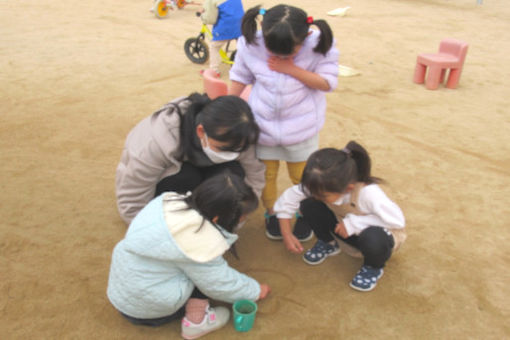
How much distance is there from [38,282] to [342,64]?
3799mm

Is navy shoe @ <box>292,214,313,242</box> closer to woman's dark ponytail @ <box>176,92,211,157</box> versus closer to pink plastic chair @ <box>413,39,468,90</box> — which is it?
woman's dark ponytail @ <box>176,92,211,157</box>

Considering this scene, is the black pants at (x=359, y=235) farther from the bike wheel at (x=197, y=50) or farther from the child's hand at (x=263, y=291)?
the bike wheel at (x=197, y=50)

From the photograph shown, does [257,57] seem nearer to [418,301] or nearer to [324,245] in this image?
[324,245]

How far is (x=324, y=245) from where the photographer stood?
2.06 m

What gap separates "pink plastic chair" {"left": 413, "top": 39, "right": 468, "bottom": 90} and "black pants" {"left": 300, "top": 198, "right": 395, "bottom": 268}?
8.92 ft

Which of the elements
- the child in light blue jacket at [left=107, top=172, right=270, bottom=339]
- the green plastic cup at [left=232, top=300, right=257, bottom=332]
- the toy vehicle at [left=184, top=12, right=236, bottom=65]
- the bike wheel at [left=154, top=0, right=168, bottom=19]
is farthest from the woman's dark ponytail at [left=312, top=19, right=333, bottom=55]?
the bike wheel at [left=154, top=0, right=168, bottom=19]

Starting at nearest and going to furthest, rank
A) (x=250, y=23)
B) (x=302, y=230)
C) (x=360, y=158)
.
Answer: (x=360, y=158) → (x=250, y=23) → (x=302, y=230)

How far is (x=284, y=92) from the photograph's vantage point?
6.24ft

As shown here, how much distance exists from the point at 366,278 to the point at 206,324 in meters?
0.69

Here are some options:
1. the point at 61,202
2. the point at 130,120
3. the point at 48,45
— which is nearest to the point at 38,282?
the point at 61,202

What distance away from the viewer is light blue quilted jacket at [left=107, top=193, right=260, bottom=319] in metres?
1.42

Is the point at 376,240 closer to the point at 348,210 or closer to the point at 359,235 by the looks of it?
the point at 359,235

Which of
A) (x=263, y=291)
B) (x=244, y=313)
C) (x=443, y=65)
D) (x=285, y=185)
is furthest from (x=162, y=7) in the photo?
(x=244, y=313)

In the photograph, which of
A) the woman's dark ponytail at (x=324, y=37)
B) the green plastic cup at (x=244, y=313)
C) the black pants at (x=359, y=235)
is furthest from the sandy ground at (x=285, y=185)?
the woman's dark ponytail at (x=324, y=37)
